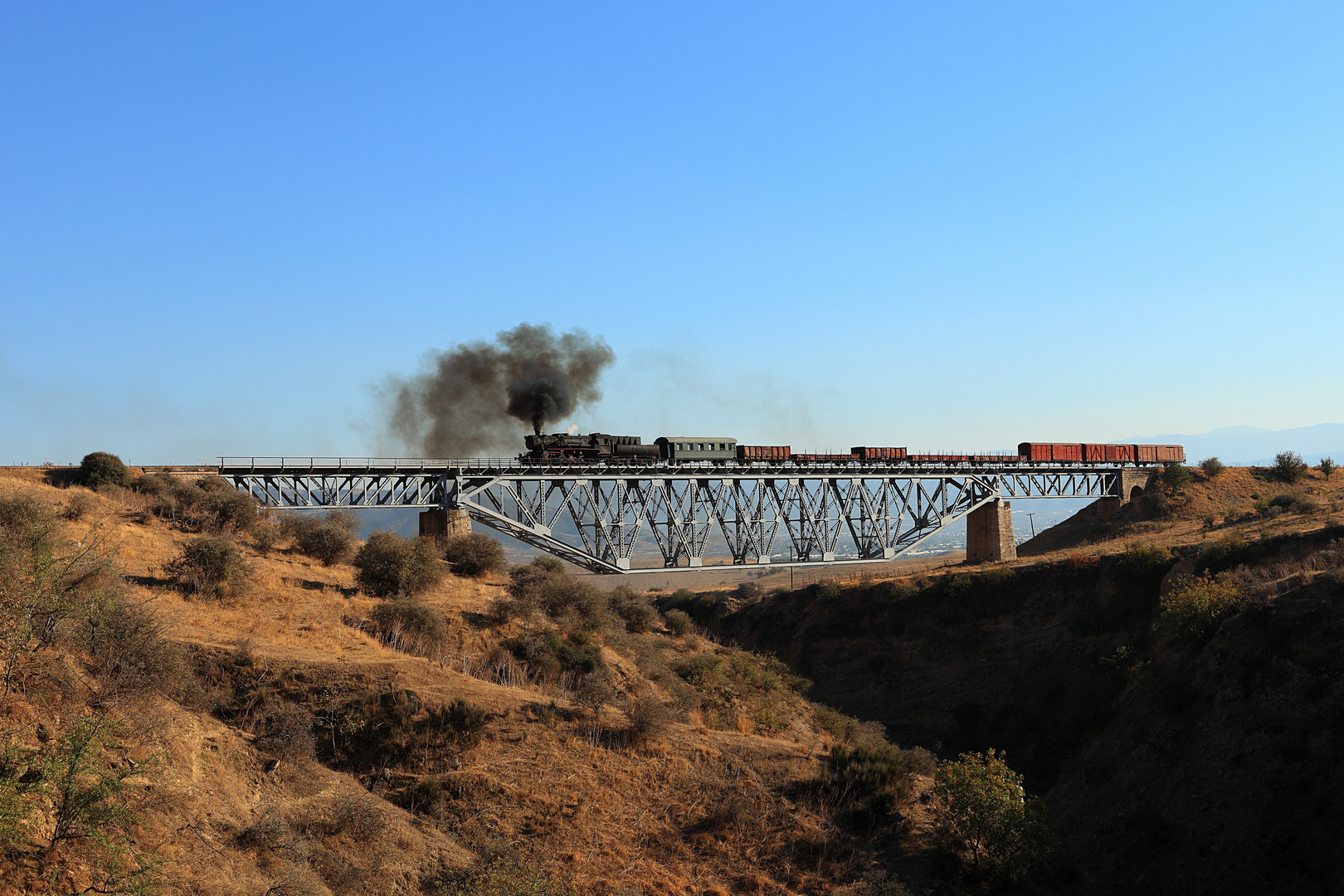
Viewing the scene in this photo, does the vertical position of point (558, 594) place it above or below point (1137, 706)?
above

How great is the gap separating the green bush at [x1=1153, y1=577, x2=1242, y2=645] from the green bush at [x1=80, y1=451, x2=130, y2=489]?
44.9 meters

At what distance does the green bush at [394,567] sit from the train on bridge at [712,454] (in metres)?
13.9

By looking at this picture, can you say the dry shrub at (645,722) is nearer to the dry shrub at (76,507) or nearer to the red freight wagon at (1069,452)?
the dry shrub at (76,507)

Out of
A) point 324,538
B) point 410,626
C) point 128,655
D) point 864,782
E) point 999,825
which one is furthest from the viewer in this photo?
point 324,538

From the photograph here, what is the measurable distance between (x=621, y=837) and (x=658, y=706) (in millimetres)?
5487

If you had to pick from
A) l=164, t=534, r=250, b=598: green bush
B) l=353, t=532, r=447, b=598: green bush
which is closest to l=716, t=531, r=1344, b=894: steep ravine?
l=353, t=532, r=447, b=598: green bush

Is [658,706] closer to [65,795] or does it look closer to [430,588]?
[430,588]

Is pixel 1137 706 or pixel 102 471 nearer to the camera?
pixel 1137 706

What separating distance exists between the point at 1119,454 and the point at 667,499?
4914 centimetres

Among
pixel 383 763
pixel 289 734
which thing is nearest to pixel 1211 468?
pixel 383 763

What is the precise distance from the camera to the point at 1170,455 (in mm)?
79625

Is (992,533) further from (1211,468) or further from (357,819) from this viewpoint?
(357,819)

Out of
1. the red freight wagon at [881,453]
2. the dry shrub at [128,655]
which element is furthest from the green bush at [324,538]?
the red freight wagon at [881,453]

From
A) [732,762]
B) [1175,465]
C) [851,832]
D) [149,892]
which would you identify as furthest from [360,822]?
[1175,465]
